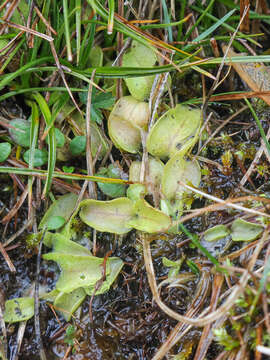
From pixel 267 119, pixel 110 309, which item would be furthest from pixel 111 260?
pixel 267 119

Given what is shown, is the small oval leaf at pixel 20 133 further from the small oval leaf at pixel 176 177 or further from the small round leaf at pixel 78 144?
the small oval leaf at pixel 176 177

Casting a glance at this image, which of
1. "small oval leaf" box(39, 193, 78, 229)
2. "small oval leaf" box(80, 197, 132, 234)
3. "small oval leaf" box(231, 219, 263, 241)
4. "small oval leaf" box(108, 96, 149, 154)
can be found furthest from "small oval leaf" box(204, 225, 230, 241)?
"small oval leaf" box(39, 193, 78, 229)

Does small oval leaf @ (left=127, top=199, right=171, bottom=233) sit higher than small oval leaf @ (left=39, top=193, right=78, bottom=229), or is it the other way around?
small oval leaf @ (left=127, top=199, right=171, bottom=233)

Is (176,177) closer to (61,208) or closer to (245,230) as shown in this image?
(245,230)

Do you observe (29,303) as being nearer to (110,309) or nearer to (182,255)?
(110,309)

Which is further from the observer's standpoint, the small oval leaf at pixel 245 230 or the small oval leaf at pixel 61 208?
the small oval leaf at pixel 61 208

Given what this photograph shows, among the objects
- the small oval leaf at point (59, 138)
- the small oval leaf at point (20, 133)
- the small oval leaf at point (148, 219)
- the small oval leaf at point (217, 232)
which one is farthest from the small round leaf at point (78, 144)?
the small oval leaf at point (217, 232)

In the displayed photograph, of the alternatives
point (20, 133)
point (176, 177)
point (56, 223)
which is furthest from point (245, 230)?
point (20, 133)

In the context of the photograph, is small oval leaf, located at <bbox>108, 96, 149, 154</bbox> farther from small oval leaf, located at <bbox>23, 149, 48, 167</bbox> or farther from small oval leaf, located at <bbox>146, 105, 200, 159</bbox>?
small oval leaf, located at <bbox>23, 149, 48, 167</bbox>
